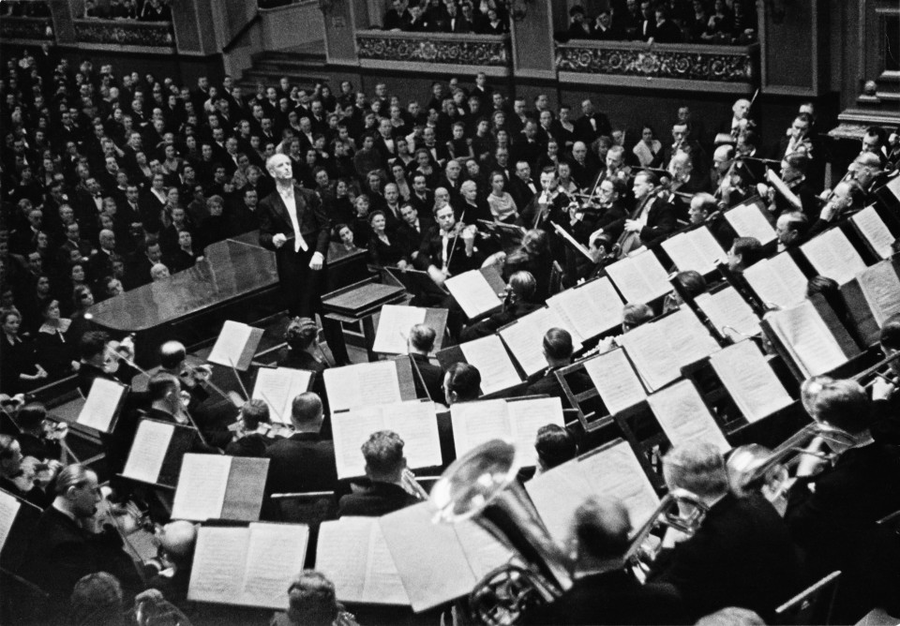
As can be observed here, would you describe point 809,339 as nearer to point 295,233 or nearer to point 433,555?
point 433,555

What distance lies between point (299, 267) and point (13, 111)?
8.74 meters

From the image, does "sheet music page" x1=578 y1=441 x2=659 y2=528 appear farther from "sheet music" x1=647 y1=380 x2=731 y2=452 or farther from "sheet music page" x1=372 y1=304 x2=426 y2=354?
"sheet music page" x1=372 y1=304 x2=426 y2=354

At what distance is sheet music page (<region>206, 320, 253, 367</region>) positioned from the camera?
5551 millimetres

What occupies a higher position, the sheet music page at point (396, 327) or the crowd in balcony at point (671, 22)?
the crowd in balcony at point (671, 22)

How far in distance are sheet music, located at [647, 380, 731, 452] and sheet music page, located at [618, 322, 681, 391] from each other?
0.32 m

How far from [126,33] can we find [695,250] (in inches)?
511

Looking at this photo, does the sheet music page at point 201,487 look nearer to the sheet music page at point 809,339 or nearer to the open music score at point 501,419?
the open music score at point 501,419

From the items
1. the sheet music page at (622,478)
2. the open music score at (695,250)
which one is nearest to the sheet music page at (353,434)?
the sheet music page at (622,478)

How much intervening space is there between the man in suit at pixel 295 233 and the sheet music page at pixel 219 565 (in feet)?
13.1

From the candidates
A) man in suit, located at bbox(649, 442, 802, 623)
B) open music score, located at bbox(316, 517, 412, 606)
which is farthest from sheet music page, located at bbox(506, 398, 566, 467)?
man in suit, located at bbox(649, 442, 802, 623)

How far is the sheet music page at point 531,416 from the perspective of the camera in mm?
4082

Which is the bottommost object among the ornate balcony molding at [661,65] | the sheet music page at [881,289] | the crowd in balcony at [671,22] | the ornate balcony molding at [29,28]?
the sheet music page at [881,289]

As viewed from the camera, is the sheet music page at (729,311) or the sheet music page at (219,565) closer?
the sheet music page at (219,565)

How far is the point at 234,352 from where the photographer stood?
5.56m
